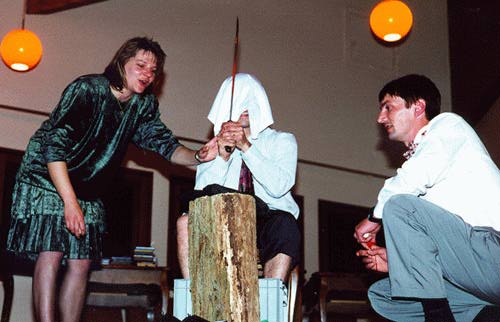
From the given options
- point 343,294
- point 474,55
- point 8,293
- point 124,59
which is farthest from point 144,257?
point 474,55

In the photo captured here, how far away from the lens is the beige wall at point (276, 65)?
6.56 metres

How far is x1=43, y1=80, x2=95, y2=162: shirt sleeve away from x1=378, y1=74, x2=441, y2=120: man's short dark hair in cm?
152

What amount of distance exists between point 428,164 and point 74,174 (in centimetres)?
179

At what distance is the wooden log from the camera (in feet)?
9.86

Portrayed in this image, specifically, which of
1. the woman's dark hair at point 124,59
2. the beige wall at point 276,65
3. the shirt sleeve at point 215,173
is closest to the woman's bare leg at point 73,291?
the shirt sleeve at point 215,173

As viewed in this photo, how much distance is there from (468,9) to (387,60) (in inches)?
52.3

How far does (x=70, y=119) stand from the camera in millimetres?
3631

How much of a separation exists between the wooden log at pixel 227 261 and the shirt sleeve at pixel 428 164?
0.58m

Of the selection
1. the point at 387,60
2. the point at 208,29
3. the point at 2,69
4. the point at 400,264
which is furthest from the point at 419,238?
the point at 387,60

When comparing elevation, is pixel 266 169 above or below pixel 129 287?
above

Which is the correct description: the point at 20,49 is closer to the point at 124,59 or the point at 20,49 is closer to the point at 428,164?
the point at 124,59

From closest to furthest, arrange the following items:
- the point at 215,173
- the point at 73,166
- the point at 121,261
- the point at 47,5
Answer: the point at 73,166, the point at 215,173, the point at 121,261, the point at 47,5

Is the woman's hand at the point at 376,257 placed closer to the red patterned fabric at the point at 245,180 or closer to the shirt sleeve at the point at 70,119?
the red patterned fabric at the point at 245,180

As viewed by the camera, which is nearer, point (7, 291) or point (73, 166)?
point (73, 166)
